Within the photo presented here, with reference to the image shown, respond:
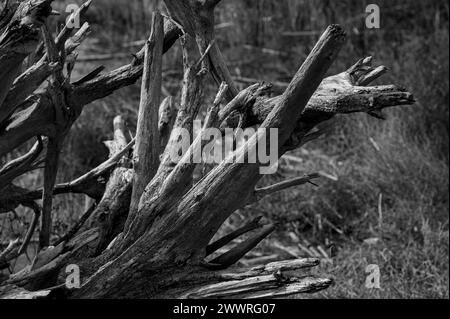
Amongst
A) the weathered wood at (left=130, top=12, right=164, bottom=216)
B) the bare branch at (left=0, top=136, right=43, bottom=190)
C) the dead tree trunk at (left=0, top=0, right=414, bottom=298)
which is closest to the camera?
the dead tree trunk at (left=0, top=0, right=414, bottom=298)

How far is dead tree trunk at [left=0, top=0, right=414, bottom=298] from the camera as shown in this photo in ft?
9.02

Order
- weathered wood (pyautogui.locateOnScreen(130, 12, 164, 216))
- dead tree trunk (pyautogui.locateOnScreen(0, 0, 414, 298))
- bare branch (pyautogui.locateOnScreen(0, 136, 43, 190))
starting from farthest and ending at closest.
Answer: bare branch (pyautogui.locateOnScreen(0, 136, 43, 190)), weathered wood (pyautogui.locateOnScreen(130, 12, 164, 216)), dead tree trunk (pyautogui.locateOnScreen(0, 0, 414, 298))

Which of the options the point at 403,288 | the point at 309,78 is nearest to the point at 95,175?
the point at 309,78

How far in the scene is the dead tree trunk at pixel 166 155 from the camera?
275 centimetres

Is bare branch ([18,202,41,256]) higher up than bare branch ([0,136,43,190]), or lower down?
lower down

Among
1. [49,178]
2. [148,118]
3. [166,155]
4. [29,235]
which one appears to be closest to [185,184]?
[166,155]

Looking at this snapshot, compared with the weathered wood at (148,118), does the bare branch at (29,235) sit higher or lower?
lower

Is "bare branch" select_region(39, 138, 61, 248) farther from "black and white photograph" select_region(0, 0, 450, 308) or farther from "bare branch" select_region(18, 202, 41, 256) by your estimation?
"bare branch" select_region(18, 202, 41, 256)

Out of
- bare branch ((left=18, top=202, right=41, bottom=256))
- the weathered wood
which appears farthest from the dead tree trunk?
bare branch ((left=18, top=202, right=41, bottom=256))

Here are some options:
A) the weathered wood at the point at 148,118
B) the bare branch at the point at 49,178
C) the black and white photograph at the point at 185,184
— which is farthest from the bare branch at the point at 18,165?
the weathered wood at the point at 148,118

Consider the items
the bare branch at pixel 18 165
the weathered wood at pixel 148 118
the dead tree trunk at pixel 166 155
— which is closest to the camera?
the dead tree trunk at pixel 166 155

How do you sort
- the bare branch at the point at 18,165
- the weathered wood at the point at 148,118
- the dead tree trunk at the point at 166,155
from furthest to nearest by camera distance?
the bare branch at the point at 18,165, the weathered wood at the point at 148,118, the dead tree trunk at the point at 166,155

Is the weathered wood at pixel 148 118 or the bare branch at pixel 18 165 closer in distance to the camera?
the weathered wood at pixel 148 118

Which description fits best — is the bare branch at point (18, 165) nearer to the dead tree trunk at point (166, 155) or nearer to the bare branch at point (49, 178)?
the dead tree trunk at point (166, 155)
